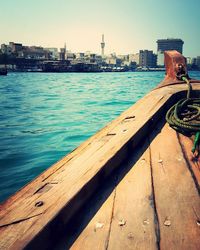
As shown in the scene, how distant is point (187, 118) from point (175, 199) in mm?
1442

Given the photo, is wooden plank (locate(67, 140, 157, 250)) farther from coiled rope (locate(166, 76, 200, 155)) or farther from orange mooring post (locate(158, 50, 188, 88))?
orange mooring post (locate(158, 50, 188, 88))

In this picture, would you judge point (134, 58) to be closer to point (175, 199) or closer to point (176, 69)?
point (176, 69)

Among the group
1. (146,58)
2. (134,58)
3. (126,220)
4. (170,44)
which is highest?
(170,44)

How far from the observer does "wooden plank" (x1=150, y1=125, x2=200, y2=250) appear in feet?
3.63

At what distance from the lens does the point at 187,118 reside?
2.65m

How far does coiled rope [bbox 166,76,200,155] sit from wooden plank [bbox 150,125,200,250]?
0.20 meters

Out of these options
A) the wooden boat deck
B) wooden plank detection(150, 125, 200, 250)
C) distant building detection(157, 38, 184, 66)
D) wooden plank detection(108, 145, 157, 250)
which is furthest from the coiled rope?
distant building detection(157, 38, 184, 66)

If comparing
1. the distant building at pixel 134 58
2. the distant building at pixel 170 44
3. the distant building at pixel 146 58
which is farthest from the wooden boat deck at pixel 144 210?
the distant building at pixel 170 44

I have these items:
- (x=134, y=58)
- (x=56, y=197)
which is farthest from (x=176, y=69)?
(x=134, y=58)

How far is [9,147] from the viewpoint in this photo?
17.3 feet

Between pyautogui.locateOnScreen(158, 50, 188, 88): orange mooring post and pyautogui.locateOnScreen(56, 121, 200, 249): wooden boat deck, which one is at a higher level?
pyautogui.locateOnScreen(158, 50, 188, 88): orange mooring post

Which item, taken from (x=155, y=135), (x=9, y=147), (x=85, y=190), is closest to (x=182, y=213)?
(x=85, y=190)

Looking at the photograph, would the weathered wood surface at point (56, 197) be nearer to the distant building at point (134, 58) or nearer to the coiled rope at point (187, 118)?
the coiled rope at point (187, 118)

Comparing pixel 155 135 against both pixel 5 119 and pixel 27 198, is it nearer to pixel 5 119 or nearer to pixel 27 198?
pixel 27 198
